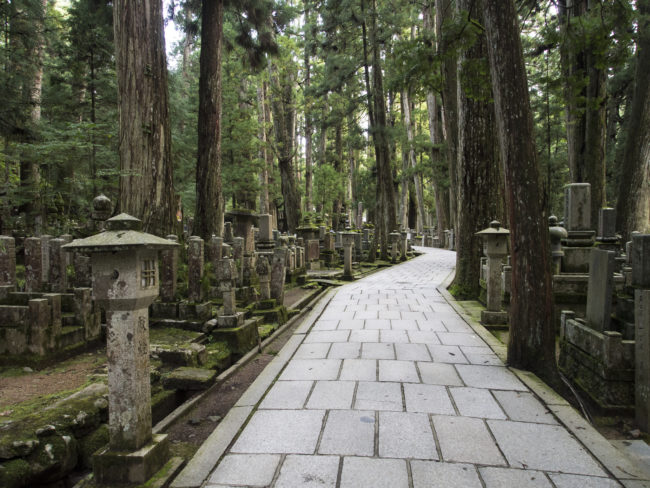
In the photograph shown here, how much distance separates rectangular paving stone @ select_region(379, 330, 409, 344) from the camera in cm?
532

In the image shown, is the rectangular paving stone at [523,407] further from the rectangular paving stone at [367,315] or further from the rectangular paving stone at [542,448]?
the rectangular paving stone at [367,315]

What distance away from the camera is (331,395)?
140 inches

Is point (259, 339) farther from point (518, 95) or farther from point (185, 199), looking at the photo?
point (185, 199)

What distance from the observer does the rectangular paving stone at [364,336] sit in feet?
17.6

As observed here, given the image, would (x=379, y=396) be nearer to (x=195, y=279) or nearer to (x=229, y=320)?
(x=229, y=320)

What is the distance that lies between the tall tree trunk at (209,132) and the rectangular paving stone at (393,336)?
5.37 metres

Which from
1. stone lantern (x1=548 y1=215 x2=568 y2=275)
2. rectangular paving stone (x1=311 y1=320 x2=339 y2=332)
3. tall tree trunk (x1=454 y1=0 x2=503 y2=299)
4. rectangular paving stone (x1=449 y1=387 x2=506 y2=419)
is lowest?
rectangular paving stone (x1=449 y1=387 x2=506 y2=419)

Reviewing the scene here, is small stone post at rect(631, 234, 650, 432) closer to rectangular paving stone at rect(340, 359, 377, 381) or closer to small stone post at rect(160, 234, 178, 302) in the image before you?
rectangular paving stone at rect(340, 359, 377, 381)

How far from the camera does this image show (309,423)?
3.03 meters

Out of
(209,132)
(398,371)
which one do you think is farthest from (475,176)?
(209,132)

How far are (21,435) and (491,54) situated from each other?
534 cm

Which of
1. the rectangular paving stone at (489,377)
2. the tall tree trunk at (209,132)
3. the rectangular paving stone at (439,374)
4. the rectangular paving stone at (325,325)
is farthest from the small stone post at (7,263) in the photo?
the rectangular paving stone at (489,377)

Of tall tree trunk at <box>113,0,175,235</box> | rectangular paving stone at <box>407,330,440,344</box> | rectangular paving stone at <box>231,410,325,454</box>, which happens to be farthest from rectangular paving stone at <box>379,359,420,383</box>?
tall tree trunk at <box>113,0,175,235</box>

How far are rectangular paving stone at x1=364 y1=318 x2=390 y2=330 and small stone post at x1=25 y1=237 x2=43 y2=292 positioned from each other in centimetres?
474
